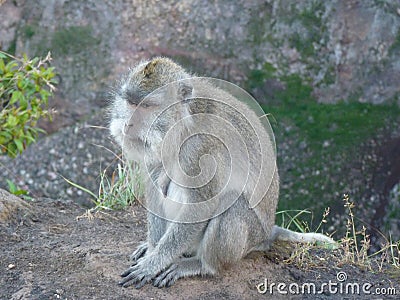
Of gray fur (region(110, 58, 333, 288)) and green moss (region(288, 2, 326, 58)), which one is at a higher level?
green moss (region(288, 2, 326, 58))

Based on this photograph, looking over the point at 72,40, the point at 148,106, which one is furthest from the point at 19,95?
the point at 72,40

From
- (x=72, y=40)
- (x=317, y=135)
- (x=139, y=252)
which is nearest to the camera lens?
(x=139, y=252)

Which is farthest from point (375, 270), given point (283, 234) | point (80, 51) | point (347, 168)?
point (80, 51)

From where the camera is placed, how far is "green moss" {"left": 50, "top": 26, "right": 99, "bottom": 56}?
33.2 feet

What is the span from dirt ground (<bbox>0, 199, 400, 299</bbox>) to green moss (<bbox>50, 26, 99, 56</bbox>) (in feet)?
15.9

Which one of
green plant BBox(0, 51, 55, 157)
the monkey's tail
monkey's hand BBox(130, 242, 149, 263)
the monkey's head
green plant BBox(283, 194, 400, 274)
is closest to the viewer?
the monkey's head

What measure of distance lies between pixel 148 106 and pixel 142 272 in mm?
1114

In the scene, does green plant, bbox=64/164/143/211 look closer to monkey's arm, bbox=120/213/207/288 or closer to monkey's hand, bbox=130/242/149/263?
monkey's hand, bbox=130/242/149/263

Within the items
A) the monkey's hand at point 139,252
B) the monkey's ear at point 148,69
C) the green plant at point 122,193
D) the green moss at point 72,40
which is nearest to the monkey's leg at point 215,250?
the monkey's hand at point 139,252

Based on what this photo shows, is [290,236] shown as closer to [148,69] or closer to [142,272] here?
[142,272]

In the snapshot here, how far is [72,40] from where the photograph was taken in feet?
33.4

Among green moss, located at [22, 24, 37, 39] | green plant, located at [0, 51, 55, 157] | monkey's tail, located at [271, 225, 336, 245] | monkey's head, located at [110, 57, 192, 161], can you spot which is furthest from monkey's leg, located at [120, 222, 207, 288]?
green moss, located at [22, 24, 37, 39]

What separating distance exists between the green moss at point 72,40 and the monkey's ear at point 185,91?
587 centimetres

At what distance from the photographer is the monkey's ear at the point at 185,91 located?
4.53 metres
